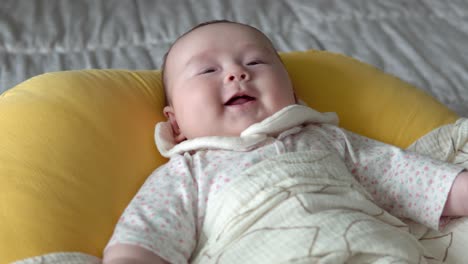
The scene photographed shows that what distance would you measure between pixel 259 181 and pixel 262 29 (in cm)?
101

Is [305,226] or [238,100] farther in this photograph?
[238,100]

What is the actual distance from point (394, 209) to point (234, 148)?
0.33m

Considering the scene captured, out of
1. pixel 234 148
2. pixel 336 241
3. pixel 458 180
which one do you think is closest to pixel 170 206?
pixel 234 148

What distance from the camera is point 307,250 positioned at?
86 centimetres

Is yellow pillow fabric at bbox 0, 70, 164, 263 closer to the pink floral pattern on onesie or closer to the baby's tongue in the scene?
the pink floral pattern on onesie

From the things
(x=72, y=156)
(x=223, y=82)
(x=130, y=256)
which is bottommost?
(x=130, y=256)

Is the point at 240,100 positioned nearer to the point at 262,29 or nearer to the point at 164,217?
the point at 164,217

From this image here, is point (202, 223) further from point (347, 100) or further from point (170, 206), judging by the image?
point (347, 100)

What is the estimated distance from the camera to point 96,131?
46.5 inches

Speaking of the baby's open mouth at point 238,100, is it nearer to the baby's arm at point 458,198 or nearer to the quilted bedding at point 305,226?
the quilted bedding at point 305,226

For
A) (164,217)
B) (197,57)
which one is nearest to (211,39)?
(197,57)

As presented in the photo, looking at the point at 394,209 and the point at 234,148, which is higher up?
the point at 234,148

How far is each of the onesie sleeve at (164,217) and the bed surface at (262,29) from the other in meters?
0.71

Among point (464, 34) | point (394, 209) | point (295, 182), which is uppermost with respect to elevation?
point (464, 34)
